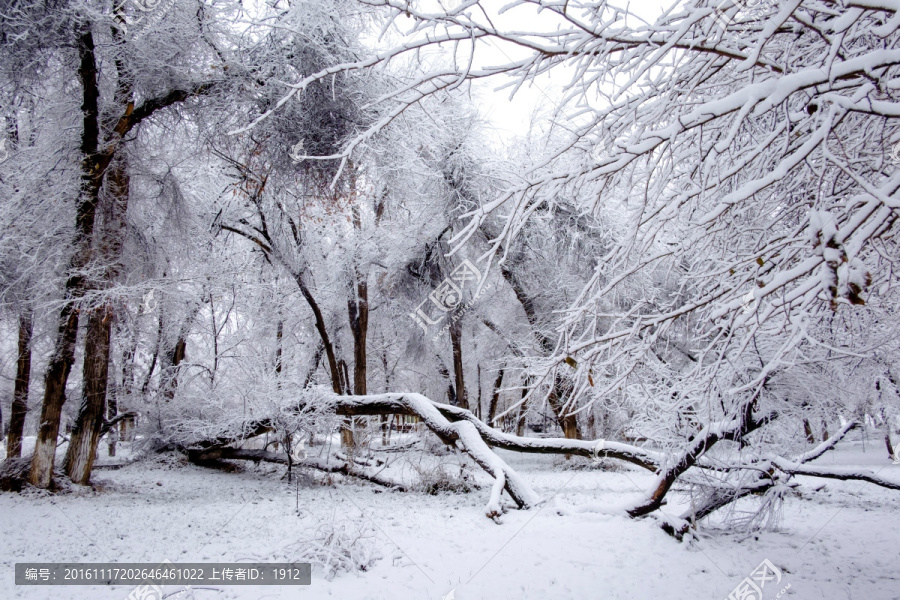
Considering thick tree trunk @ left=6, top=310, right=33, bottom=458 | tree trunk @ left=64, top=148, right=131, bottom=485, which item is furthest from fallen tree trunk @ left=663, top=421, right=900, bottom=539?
thick tree trunk @ left=6, top=310, right=33, bottom=458

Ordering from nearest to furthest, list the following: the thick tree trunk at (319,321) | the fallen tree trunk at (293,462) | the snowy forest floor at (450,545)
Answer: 1. the snowy forest floor at (450,545)
2. the fallen tree trunk at (293,462)
3. the thick tree trunk at (319,321)

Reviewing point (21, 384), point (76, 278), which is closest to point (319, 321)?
point (21, 384)

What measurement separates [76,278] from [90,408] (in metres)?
2.35

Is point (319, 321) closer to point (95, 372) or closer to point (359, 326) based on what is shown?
point (359, 326)

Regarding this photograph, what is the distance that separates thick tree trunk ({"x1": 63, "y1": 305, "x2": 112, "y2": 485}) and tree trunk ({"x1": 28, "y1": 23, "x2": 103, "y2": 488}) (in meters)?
0.37

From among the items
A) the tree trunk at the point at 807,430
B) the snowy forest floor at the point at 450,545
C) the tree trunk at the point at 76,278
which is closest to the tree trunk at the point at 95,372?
the tree trunk at the point at 76,278

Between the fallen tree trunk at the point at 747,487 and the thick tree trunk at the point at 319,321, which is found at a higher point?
the thick tree trunk at the point at 319,321

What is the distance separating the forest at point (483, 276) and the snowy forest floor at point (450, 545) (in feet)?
0.16

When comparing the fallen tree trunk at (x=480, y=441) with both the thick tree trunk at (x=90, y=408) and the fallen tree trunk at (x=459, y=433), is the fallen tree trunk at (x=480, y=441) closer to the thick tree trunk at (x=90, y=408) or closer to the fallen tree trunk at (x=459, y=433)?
the fallen tree trunk at (x=459, y=433)

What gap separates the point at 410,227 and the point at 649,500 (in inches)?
414

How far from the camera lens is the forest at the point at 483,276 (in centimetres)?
228

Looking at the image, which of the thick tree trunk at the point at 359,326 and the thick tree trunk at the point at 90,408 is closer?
the thick tree trunk at the point at 90,408

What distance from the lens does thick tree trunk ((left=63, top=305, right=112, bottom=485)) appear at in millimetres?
8406

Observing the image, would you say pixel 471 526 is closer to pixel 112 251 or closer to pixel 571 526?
pixel 571 526
